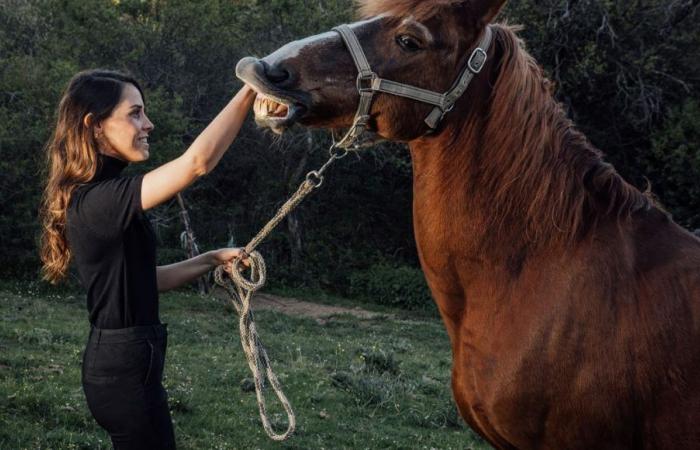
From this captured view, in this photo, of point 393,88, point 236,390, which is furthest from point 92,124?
point 236,390

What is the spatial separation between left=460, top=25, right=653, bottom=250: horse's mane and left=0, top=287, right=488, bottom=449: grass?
147 inches

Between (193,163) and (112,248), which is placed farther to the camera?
(112,248)

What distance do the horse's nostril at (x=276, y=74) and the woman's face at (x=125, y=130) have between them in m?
0.68

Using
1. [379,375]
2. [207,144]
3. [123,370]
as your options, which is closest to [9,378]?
[379,375]

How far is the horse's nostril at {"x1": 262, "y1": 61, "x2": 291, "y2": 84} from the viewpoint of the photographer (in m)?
2.85

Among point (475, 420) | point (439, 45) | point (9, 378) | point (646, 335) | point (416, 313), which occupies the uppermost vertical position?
point (439, 45)

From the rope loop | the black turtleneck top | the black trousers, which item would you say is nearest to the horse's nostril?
the black turtleneck top

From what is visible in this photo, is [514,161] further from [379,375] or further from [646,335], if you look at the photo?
[379,375]

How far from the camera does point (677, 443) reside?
2.72 m

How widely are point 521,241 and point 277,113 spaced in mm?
1011

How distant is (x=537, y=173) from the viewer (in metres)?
3.01

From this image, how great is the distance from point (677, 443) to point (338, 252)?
17.6m

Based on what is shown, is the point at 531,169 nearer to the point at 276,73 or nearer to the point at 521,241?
the point at 521,241

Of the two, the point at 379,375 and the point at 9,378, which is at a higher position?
the point at 9,378
